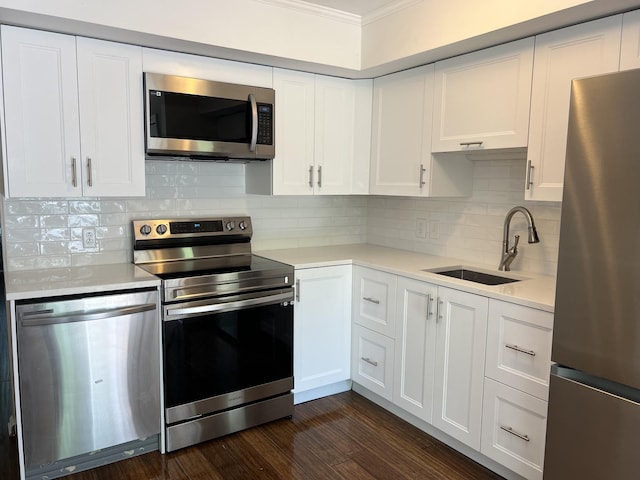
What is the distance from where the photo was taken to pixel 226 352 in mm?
2621

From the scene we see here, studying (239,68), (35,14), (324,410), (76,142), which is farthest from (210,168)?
(324,410)

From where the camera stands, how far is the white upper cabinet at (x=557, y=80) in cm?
203

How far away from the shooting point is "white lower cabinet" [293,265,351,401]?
116 inches

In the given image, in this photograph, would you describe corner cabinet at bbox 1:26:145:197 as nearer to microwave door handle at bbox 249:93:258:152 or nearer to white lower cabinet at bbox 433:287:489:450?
microwave door handle at bbox 249:93:258:152

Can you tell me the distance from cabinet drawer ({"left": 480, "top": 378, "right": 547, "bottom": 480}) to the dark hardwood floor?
20cm

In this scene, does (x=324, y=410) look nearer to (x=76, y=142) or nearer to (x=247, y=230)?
(x=247, y=230)

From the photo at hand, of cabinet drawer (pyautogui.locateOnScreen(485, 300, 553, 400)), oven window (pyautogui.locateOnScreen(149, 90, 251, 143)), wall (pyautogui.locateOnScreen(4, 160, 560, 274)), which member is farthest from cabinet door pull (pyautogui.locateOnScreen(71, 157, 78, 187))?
cabinet drawer (pyautogui.locateOnScreen(485, 300, 553, 400))

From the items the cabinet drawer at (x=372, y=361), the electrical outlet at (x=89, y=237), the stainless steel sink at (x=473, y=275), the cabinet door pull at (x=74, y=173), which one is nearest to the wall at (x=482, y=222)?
the stainless steel sink at (x=473, y=275)

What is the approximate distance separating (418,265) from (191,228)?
144 centimetres

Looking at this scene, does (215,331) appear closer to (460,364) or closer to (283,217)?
(283,217)

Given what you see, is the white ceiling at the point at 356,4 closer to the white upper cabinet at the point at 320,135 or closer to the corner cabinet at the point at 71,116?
the white upper cabinet at the point at 320,135

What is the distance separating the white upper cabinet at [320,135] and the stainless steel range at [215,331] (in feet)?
1.98

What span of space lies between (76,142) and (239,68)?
101 cm

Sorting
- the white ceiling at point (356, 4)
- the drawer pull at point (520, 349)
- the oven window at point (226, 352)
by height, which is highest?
the white ceiling at point (356, 4)
